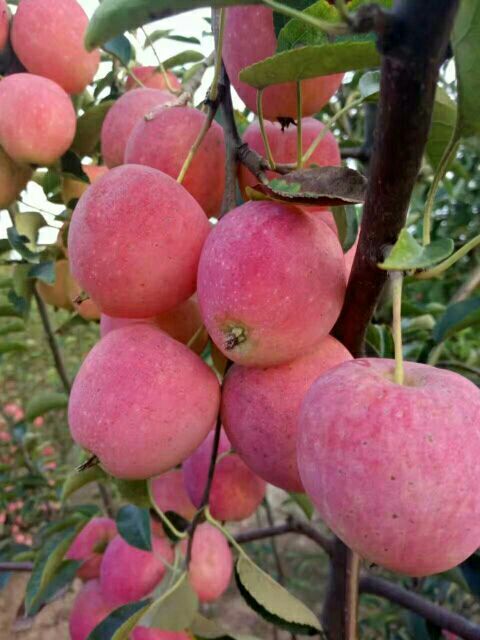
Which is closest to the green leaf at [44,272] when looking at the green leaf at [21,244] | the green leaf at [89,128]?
the green leaf at [21,244]

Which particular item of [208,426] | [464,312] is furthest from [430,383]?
[464,312]

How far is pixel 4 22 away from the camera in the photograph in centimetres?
108

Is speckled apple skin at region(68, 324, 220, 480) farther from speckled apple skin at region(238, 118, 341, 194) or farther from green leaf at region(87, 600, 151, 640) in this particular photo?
green leaf at region(87, 600, 151, 640)

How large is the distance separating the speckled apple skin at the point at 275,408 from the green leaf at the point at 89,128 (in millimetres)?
741

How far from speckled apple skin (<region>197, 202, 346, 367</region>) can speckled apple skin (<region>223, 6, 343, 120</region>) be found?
0.58 ft

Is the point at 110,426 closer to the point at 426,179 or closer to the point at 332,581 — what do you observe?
the point at 332,581

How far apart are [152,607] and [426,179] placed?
1.36 m

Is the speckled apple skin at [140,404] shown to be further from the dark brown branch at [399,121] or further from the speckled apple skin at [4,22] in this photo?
the speckled apple skin at [4,22]

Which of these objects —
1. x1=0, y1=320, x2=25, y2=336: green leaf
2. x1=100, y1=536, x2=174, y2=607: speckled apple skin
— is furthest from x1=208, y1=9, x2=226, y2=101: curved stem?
x1=0, y1=320, x2=25, y2=336: green leaf

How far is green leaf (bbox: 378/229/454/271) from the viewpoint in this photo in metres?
0.37

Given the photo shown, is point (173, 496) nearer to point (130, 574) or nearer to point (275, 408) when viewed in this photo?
point (130, 574)

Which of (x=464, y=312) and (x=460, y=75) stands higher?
(x=460, y=75)

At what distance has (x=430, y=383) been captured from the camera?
0.46 m

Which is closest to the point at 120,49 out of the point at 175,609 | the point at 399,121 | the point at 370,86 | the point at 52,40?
the point at 52,40
